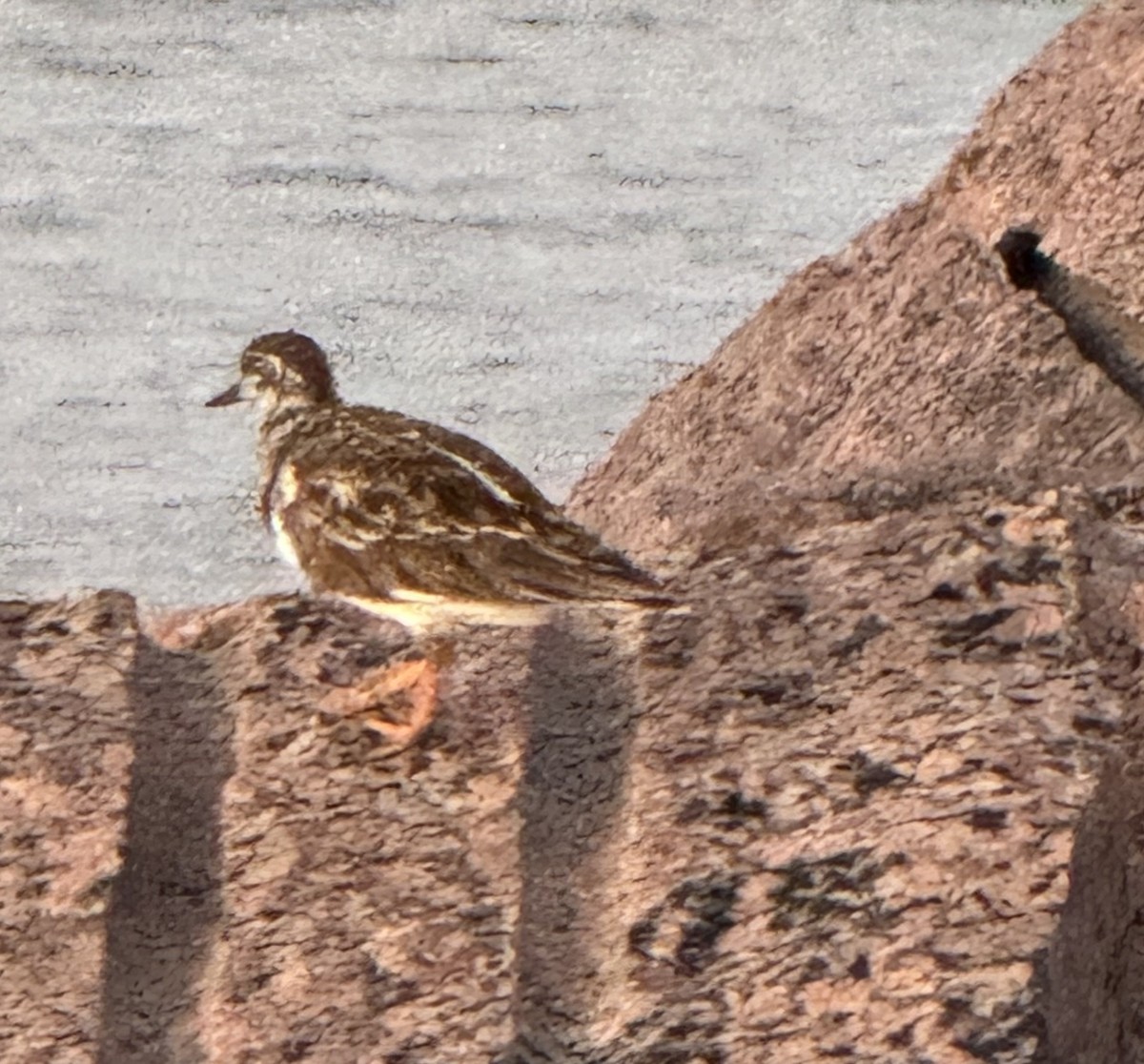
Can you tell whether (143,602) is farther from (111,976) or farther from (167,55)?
(111,976)

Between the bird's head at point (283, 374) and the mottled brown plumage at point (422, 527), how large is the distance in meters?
0.12

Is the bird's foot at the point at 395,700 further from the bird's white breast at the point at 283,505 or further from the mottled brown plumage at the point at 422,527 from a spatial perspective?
the bird's white breast at the point at 283,505

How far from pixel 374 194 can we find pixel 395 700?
1200mm

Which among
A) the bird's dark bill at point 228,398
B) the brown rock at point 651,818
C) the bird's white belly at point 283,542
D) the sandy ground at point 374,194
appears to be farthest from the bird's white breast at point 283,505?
the sandy ground at point 374,194

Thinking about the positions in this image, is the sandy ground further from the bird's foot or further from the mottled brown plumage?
the bird's foot

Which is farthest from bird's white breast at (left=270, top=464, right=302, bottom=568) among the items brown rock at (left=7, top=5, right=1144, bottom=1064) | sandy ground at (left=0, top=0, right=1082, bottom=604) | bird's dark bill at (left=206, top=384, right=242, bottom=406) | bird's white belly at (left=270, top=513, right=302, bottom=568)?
sandy ground at (left=0, top=0, right=1082, bottom=604)

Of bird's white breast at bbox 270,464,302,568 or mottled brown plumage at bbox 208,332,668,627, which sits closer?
mottled brown plumage at bbox 208,332,668,627

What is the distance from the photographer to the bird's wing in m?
1.81

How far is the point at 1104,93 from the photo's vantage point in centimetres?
225

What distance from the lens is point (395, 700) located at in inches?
66.8

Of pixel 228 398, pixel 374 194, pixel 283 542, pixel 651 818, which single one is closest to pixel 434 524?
pixel 283 542

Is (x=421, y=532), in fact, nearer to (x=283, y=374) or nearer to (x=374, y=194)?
(x=283, y=374)

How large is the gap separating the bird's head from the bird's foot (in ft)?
2.45

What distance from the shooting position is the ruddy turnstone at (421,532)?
70.8 inches
